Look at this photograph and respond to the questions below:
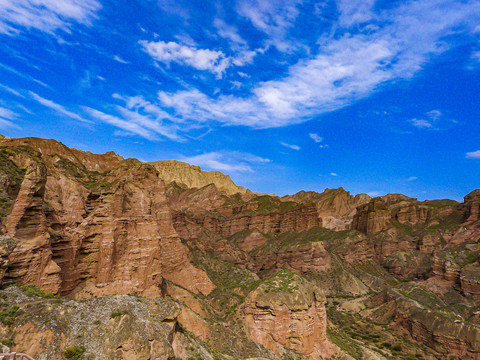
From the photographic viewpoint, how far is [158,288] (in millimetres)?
37125

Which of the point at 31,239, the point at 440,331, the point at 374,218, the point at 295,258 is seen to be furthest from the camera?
the point at 374,218

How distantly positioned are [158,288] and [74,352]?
77.4 ft

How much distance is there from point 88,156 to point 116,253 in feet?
181

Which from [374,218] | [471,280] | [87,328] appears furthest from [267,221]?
[87,328]

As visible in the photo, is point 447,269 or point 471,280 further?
point 447,269

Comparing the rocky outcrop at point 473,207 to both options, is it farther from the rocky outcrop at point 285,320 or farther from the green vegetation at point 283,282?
the rocky outcrop at point 285,320

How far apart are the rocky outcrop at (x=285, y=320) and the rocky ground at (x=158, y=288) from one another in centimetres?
17

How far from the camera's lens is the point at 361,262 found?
122 meters

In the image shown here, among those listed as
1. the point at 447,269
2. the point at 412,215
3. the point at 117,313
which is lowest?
the point at 117,313

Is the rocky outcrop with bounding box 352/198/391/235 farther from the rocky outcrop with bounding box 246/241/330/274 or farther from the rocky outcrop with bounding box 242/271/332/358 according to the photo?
the rocky outcrop with bounding box 242/271/332/358

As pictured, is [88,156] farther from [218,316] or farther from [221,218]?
[221,218]

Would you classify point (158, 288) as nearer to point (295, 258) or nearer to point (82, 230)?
point (82, 230)

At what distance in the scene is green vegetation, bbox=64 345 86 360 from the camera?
46.8 feet

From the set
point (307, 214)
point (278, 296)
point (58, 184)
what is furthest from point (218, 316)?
point (307, 214)
